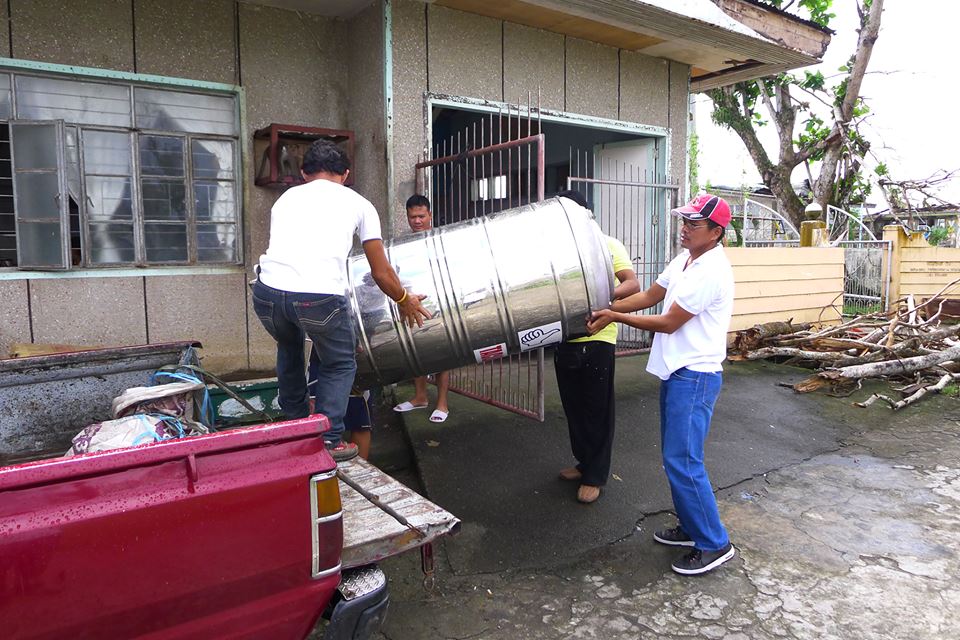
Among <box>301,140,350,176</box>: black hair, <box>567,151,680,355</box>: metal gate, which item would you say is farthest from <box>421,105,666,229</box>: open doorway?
<box>301,140,350,176</box>: black hair

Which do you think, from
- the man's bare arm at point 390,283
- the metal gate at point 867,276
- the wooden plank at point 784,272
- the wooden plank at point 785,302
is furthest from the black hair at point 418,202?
the metal gate at point 867,276

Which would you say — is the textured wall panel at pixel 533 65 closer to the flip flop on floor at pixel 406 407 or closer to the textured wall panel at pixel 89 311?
the flip flop on floor at pixel 406 407

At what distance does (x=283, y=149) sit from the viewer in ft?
16.9

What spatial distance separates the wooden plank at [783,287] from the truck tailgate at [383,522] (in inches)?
253

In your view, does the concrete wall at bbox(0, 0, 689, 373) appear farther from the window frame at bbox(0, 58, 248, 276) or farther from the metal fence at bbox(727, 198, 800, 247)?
the metal fence at bbox(727, 198, 800, 247)

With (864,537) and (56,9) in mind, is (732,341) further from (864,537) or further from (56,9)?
(56,9)

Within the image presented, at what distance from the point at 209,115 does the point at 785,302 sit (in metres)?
7.10

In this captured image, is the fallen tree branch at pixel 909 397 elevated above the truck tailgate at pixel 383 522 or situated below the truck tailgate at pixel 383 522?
below

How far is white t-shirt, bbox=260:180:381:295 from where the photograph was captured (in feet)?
8.52

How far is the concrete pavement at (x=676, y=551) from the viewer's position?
2611 mm

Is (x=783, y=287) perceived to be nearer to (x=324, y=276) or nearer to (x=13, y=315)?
(x=324, y=276)

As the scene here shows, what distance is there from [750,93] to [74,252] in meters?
15.6

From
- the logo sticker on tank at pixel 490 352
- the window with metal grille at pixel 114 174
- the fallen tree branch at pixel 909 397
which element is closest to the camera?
the logo sticker on tank at pixel 490 352

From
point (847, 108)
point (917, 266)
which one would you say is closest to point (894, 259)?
point (917, 266)
